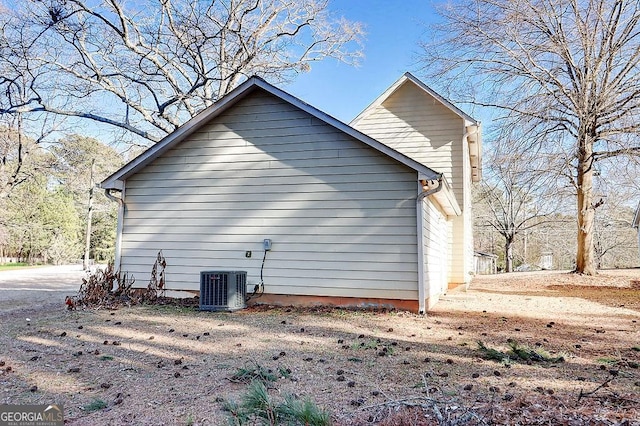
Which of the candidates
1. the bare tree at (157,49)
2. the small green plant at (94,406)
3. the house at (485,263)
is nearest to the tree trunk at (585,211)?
the bare tree at (157,49)

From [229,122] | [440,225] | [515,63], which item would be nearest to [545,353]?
[440,225]

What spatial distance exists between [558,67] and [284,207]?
9.79 m

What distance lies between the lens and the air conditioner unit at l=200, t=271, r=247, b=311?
7.43 meters

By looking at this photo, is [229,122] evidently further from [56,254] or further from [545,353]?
[56,254]

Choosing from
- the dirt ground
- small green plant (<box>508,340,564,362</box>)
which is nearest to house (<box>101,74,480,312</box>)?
the dirt ground

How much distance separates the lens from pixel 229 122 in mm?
8586

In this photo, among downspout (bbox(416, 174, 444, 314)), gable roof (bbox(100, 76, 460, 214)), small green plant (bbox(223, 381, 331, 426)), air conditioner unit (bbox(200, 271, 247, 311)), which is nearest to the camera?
small green plant (bbox(223, 381, 331, 426))

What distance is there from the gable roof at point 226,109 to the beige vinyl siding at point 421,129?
2516 millimetres

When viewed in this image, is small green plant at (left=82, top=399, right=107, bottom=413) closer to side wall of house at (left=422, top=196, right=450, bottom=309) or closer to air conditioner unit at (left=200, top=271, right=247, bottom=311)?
air conditioner unit at (left=200, top=271, right=247, bottom=311)

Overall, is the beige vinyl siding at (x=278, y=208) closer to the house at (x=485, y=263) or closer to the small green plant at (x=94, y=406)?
the small green plant at (x=94, y=406)

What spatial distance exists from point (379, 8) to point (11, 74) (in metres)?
12.3

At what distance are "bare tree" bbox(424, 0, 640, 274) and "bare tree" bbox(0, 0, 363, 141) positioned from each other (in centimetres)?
553

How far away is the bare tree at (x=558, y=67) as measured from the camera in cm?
1124

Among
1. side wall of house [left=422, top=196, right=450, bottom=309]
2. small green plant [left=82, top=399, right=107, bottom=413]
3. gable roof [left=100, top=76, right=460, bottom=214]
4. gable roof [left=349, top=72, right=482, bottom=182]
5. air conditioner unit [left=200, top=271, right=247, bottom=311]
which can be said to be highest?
gable roof [left=349, top=72, right=482, bottom=182]
